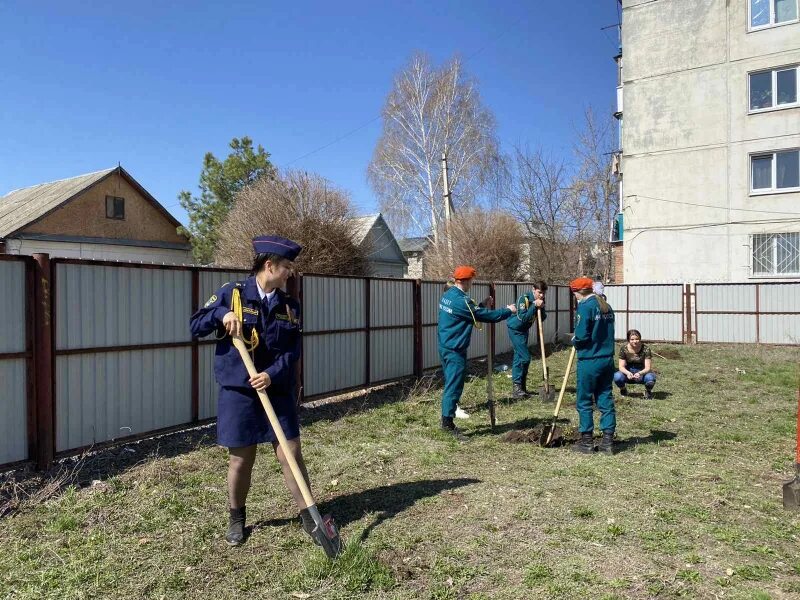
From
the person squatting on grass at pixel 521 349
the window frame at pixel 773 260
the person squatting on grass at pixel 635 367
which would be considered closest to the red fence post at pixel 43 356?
the person squatting on grass at pixel 521 349

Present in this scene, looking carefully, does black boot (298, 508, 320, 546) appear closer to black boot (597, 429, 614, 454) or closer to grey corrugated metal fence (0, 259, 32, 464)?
grey corrugated metal fence (0, 259, 32, 464)

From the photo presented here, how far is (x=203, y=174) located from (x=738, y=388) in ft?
69.3

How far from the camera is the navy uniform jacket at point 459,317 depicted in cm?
682

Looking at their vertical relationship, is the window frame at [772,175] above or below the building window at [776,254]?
above

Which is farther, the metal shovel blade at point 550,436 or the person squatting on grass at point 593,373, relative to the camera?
the metal shovel blade at point 550,436

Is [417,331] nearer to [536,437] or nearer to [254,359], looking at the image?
[536,437]

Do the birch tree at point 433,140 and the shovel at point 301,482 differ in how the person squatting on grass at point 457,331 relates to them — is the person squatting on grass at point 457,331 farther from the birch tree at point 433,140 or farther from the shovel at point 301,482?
the birch tree at point 433,140

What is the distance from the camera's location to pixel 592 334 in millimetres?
6156

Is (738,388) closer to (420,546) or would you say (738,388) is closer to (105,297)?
(420,546)

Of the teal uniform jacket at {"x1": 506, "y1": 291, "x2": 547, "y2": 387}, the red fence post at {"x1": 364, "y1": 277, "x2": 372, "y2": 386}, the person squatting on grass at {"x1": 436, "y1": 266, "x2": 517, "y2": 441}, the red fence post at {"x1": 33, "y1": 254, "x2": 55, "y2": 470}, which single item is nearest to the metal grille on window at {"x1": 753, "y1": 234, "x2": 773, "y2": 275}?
the teal uniform jacket at {"x1": 506, "y1": 291, "x2": 547, "y2": 387}

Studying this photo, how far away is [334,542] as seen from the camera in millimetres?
3605

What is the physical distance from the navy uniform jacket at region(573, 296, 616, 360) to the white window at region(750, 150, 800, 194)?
16517 mm

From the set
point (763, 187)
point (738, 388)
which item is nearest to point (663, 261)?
point (763, 187)

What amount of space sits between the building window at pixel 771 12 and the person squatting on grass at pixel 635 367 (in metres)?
15.4
